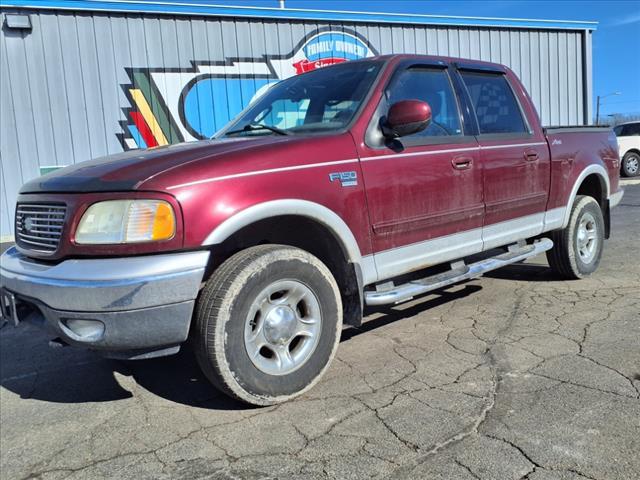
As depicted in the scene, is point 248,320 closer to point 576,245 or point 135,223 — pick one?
point 135,223

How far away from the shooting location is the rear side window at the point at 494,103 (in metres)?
4.56

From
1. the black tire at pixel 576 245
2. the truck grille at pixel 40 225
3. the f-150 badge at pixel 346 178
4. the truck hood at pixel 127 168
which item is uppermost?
the truck hood at pixel 127 168

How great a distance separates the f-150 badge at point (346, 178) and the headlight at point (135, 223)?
3.32 feet

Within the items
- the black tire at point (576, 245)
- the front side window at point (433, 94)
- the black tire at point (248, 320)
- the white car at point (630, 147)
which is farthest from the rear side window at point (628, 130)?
the black tire at point (248, 320)

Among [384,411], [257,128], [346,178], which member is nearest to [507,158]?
[346,178]

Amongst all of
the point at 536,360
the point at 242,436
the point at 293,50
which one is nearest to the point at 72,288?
the point at 242,436

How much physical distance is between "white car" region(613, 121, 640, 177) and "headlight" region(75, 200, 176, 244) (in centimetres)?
1740

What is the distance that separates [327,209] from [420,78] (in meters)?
1.52

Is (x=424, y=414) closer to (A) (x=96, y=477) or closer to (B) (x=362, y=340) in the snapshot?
(B) (x=362, y=340)

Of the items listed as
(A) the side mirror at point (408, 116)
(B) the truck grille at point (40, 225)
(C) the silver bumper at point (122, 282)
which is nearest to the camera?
(C) the silver bumper at point (122, 282)

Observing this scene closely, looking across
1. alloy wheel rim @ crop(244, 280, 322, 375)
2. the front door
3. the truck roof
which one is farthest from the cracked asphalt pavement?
the truck roof

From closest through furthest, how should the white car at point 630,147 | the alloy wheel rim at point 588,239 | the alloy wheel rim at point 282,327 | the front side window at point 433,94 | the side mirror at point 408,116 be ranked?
the alloy wheel rim at point 282,327
the side mirror at point 408,116
the front side window at point 433,94
the alloy wheel rim at point 588,239
the white car at point 630,147

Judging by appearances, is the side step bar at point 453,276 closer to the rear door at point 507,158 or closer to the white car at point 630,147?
the rear door at point 507,158

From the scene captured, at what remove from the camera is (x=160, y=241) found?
2.69 metres
